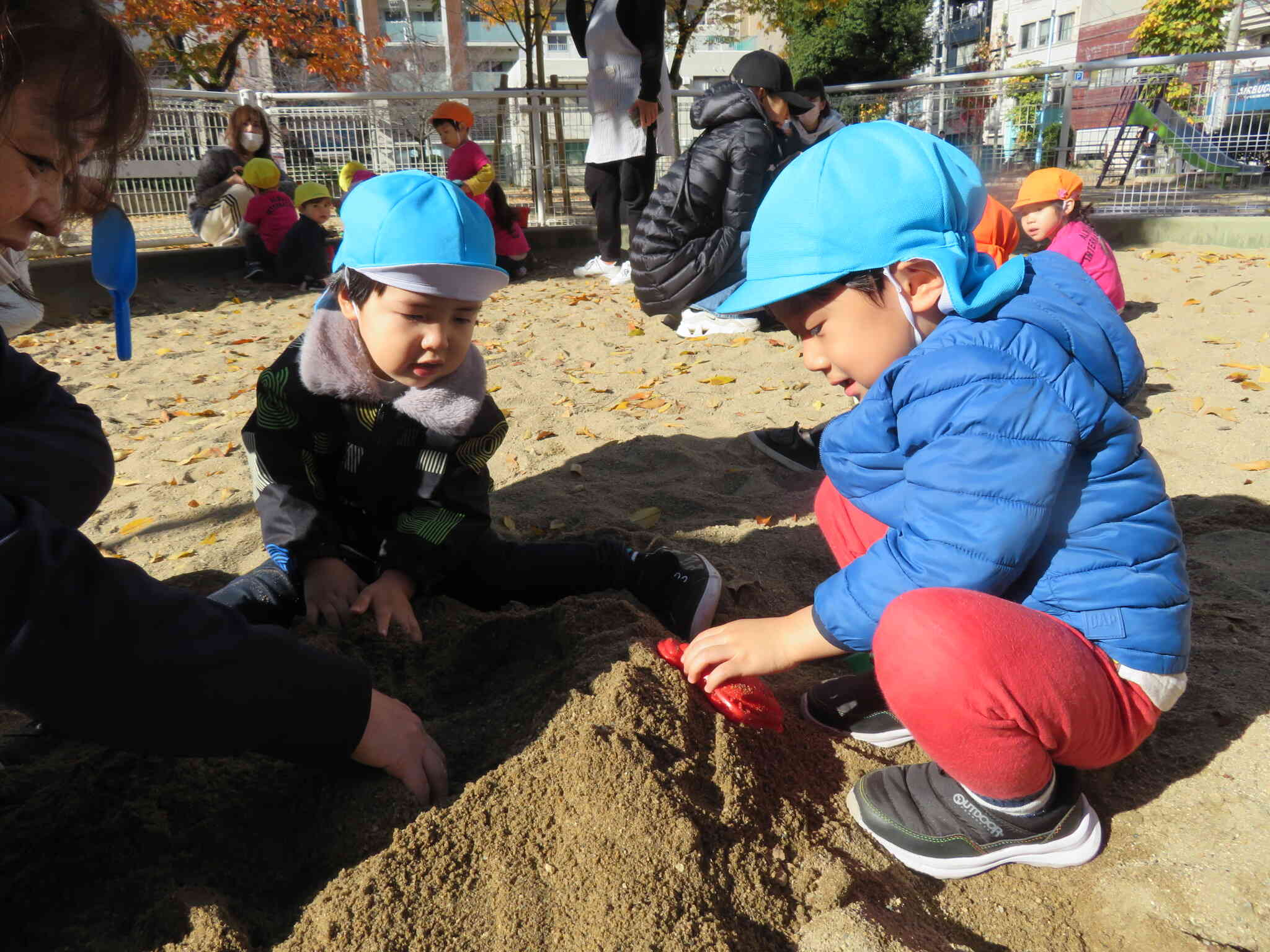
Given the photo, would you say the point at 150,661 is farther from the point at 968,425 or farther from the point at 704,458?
the point at 704,458

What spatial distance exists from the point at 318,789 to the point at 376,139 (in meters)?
9.44

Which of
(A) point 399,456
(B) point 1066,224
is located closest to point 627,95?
(B) point 1066,224

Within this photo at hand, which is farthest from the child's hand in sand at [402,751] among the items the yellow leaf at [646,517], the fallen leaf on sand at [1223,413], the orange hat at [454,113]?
the orange hat at [454,113]

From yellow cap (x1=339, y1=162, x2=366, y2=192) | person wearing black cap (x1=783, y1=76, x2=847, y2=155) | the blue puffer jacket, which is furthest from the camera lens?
yellow cap (x1=339, y1=162, x2=366, y2=192)

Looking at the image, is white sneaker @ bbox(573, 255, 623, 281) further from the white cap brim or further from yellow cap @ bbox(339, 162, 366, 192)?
the white cap brim

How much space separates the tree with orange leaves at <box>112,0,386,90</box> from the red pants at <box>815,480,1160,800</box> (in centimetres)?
1432

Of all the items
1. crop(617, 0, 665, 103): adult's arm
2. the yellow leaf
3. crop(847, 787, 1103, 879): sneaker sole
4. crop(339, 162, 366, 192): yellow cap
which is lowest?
crop(847, 787, 1103, 879): sneaker sole

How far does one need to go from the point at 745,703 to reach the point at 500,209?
6.84 m

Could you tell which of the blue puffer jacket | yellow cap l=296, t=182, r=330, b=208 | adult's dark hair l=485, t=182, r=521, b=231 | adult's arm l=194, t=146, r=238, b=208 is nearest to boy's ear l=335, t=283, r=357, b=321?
the blue puffer jacket

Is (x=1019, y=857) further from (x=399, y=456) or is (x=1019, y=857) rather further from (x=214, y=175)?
(x=214, y=175)

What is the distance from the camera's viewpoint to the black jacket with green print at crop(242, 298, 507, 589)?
2207 mm

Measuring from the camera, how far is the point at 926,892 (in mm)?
1556

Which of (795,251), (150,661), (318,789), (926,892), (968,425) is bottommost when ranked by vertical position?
(926,892)

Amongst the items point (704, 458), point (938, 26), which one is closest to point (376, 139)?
point (704, 458)
